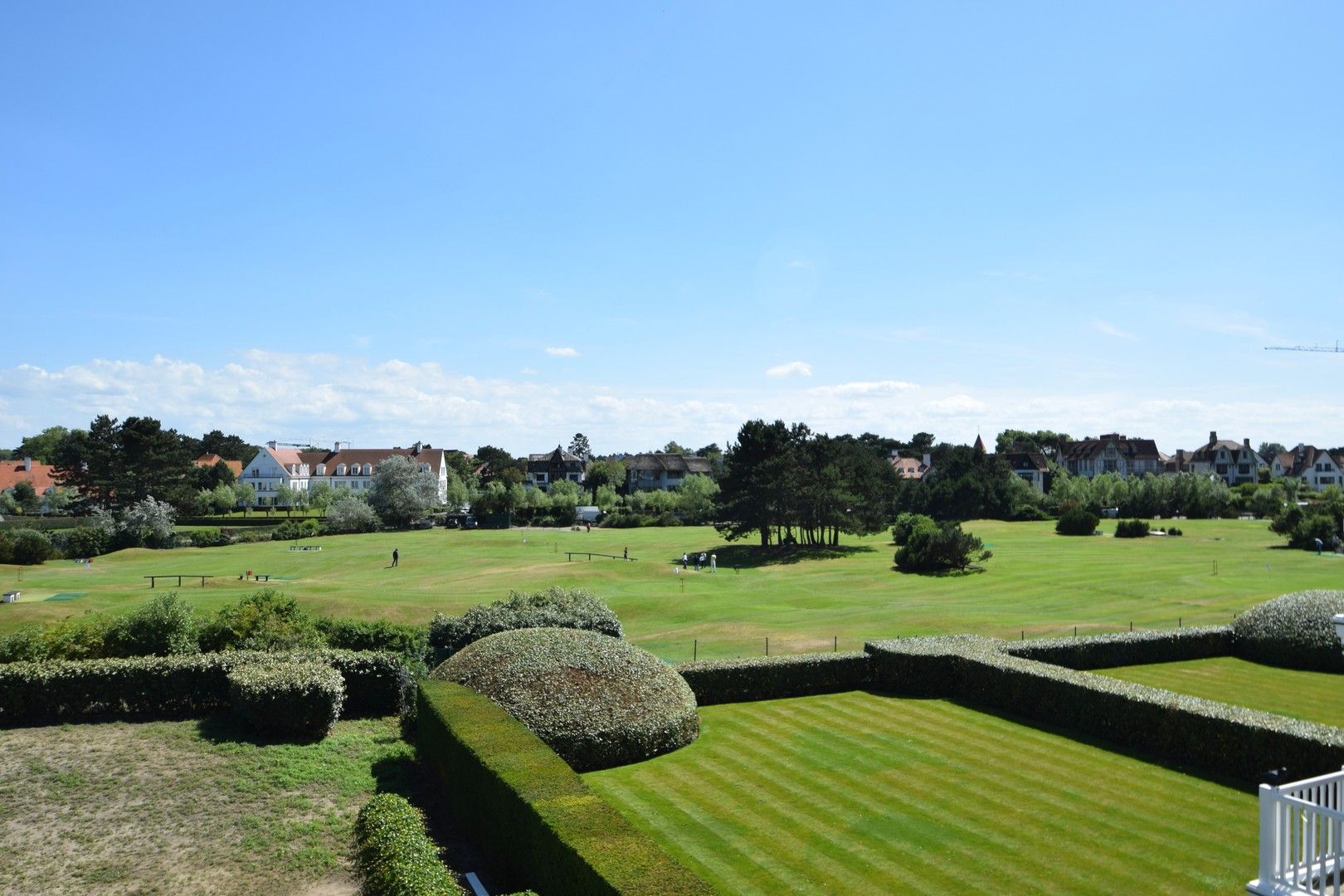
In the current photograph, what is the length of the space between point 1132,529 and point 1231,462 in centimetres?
8717

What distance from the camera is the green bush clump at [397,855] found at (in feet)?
37.4

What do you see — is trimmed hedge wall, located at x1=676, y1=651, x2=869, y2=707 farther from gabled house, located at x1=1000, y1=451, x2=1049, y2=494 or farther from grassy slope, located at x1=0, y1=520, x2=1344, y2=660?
gabled house, located at x1=1000, y1=451, x2=1049, y2=494

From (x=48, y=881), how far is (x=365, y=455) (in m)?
138

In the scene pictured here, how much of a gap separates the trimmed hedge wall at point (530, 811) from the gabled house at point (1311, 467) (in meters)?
142

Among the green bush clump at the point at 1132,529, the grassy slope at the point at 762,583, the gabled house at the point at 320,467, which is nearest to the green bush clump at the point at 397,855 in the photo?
the grassy slope at the point at 762,583

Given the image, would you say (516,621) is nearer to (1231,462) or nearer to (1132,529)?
(1132,529)

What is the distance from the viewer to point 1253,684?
27734mm

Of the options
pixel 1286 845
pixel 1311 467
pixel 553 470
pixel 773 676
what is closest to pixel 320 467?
pixel 553 470

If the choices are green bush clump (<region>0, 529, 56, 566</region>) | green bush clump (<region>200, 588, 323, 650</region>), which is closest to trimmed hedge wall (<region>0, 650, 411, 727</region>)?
green bush clump (<region>200, 588, 323, 650</region>)

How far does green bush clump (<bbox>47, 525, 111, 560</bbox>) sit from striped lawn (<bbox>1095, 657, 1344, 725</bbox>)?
80.8m

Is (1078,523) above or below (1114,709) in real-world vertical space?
above

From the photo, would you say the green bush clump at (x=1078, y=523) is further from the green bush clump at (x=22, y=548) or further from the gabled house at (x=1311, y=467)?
the green bush clump at (x=22, y=548)

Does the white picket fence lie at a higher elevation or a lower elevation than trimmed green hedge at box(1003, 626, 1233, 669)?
higher

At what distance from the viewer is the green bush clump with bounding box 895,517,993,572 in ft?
200
